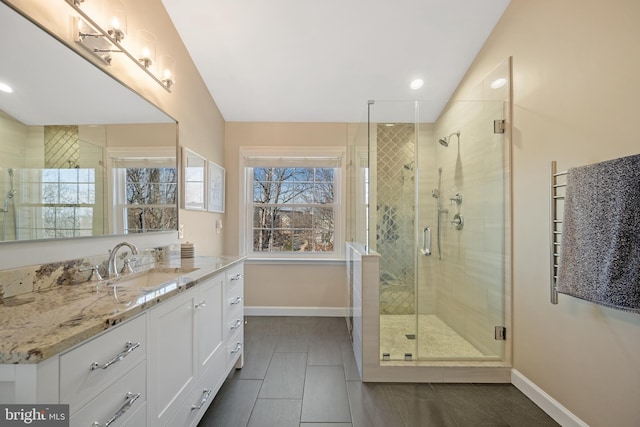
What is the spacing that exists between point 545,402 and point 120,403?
225cm

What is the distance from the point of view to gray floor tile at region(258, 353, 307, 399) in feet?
6.52

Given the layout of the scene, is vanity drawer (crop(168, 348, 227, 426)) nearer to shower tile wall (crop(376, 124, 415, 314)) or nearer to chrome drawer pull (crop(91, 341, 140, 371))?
chrome drawer pull (crop(91, 341, 140, 371))

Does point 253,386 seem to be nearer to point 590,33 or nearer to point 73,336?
point 73,336

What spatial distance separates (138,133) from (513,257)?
2.70m

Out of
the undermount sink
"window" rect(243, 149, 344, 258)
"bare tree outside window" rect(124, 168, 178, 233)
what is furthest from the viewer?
"window" rect(243, 149, 344, 258)

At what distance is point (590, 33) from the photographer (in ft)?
5.04

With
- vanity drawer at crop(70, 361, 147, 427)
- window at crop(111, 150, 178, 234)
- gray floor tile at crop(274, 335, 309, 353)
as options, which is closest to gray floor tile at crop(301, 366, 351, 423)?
gray floor tile at crop(274, 335, 309, 353)

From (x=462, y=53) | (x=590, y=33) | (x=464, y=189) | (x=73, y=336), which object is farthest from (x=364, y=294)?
(x=462, y=53)

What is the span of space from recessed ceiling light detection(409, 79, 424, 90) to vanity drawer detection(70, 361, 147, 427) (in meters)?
3.03

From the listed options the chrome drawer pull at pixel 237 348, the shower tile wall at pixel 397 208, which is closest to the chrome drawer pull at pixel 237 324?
the chrome drawer pull at pixel 237 348

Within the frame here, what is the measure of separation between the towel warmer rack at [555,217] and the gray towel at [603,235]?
0.21m

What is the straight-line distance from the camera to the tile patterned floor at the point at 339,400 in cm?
173

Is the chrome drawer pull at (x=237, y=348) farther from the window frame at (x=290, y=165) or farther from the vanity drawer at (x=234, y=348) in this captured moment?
the window frame at (x=290, y=165)

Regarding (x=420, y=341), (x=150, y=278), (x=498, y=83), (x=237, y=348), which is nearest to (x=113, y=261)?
(x=150, y=278)
